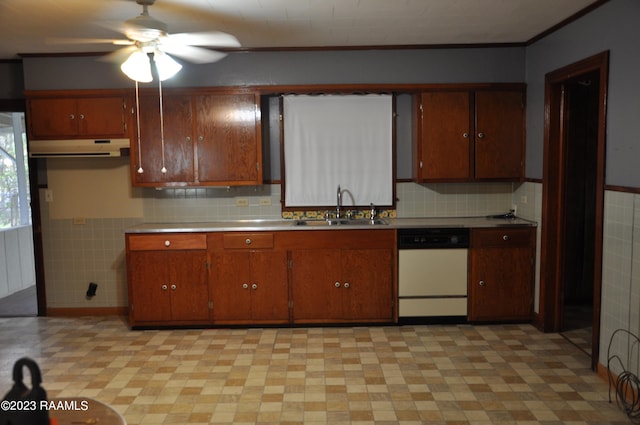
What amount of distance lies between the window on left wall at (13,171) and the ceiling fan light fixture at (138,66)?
413 cm

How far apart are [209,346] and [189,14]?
255cm

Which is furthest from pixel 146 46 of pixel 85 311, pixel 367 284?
pixel 85 311

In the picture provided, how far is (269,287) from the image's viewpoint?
4520mm

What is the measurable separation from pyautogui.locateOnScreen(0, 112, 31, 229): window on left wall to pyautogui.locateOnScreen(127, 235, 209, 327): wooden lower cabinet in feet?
9.36

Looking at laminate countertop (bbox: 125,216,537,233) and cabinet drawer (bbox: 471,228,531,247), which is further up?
laminate countertop (bbox: 125,216,537,233)

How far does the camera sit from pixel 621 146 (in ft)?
10.4

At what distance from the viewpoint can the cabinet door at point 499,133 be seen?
4.67m

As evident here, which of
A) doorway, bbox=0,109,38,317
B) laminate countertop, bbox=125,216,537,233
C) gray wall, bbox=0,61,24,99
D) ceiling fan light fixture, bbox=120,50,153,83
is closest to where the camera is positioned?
ceiling fan light fixture, bbox=120,50,153,83

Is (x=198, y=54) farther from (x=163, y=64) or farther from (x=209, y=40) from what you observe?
(x=163, y=64)

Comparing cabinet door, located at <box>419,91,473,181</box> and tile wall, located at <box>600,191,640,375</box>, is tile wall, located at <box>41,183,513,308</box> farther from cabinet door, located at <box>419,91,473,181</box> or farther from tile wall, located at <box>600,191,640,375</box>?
tile wall, located at <box>600,191,640,375</box>

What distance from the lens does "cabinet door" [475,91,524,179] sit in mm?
4668

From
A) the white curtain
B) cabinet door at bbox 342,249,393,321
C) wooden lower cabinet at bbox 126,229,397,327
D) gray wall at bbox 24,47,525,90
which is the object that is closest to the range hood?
gray wall at bbox 24,47,525,90

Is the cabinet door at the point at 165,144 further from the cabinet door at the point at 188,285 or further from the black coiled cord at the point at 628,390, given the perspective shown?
the black coiled cord at the point at 628,390

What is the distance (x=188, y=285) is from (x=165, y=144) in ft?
4.31
